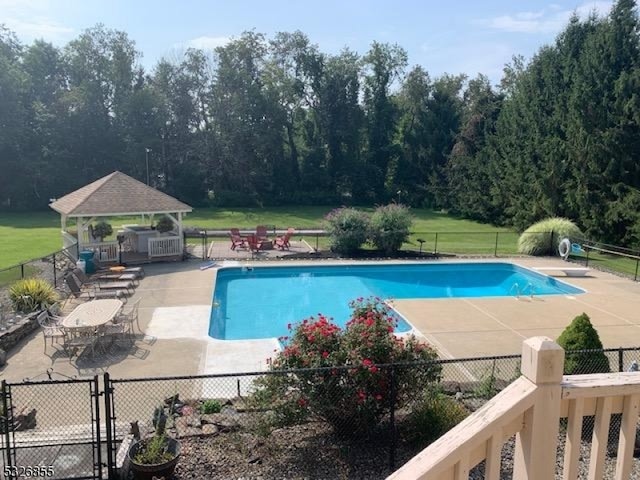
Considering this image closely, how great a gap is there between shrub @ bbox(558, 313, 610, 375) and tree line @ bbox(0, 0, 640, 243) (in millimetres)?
27875

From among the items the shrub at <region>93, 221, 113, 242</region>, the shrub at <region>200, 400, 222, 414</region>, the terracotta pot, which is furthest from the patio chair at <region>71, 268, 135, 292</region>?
the terracotta pot

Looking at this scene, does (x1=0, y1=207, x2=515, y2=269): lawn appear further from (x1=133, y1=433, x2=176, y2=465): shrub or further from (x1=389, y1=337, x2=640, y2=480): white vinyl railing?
(x1=389, y1=337, x2=640, y2=480): white vinyl railing

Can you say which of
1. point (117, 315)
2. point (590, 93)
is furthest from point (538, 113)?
point (117, 315)

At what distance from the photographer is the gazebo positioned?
1917cm

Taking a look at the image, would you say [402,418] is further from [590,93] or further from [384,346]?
[590,93]

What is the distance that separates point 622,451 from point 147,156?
4372 centimetres

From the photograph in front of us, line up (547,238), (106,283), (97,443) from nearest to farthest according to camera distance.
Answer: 1. (97,443)
2. (106,283)
3. (547,238)

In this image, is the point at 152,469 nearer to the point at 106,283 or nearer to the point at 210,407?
the point at 210,407

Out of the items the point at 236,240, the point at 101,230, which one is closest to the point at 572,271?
the point at 236,240

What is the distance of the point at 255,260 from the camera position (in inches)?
808

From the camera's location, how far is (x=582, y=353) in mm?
7293

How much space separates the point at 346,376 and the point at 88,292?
34.8 feet

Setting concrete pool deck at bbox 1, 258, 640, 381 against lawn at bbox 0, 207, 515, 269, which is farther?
lawn at bbox 0, 207, 515, 269

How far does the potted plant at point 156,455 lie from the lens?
5539 millimetres
